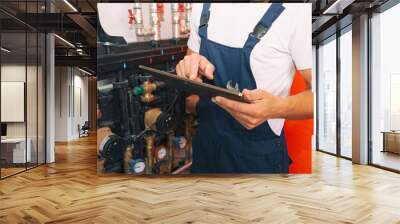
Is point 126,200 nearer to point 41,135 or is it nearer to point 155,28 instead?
point 155,28

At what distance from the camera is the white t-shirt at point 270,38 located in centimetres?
677

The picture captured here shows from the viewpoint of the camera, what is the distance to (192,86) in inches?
260

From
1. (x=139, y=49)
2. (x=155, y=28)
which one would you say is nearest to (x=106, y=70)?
(x=139, y=49)

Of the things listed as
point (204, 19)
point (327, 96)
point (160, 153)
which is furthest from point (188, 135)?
point (327, 96)

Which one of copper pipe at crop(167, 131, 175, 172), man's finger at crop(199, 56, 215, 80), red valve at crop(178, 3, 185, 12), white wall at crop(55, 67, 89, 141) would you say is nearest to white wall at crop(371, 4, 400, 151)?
man's finger at crop(199, 56, 215, 80)

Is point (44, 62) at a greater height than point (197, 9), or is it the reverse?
point (197, 9)

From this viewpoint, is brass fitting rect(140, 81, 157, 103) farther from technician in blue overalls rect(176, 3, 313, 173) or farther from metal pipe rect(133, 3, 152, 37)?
metal pipe rect(133, 3, 152, 37)

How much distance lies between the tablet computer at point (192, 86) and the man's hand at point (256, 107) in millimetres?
117

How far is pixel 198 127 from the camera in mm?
6828

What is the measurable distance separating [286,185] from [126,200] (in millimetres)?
2568

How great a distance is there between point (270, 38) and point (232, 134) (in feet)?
5.98

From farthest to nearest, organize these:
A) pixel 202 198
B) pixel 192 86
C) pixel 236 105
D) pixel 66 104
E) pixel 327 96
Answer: pixel 66 104 < pixel 327 96 < pixel 236 105 < pixel 192 86 < pixel 202 198

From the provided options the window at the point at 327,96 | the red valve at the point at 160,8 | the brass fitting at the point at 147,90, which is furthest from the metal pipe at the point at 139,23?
the window at the point at 327,96

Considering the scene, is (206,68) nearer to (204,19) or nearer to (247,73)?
(247,73)
